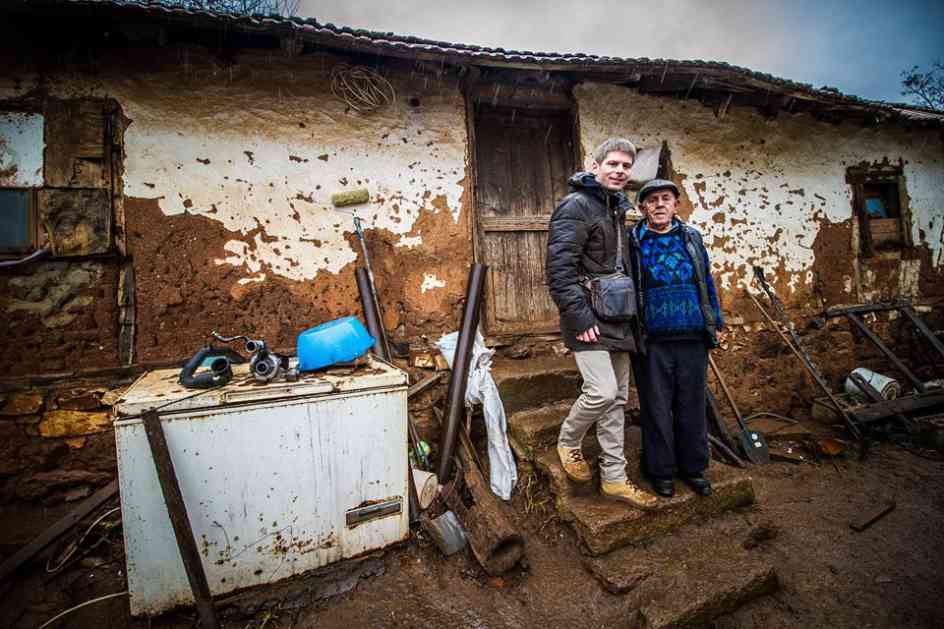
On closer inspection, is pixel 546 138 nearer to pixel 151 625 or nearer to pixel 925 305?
pixel 151 625

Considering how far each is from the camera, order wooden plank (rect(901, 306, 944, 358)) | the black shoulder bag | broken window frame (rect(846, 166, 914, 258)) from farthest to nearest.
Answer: broken window frame (rect(846, 166, 914, 258)), wooden plank (rect(901, 306, 944, 358)), the black shoulder bag

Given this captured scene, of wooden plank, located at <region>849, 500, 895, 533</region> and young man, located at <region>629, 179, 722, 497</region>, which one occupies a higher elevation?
young man, located at <region>629, 179, 722, 497</region>

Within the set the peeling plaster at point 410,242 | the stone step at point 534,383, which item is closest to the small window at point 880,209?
the stone step at point 534,383

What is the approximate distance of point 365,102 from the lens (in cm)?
332

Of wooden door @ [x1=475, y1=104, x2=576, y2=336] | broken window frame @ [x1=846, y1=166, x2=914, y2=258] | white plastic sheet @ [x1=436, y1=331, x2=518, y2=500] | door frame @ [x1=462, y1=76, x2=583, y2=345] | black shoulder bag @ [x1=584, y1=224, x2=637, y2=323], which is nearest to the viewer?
black shoulder bag @ [x1=584, y1=224, x2=637, y2=323]

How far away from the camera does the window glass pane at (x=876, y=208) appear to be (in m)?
5.15

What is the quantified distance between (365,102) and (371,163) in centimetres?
51

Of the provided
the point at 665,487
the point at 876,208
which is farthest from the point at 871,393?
the point at 665,487

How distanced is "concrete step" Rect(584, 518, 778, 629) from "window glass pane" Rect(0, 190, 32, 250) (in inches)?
169

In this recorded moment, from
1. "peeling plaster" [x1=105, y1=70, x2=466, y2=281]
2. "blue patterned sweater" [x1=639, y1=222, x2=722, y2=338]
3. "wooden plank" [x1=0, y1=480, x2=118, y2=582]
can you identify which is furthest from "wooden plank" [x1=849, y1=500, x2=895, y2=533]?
"wooden plank" [x1=0, y1=480, x2=118, y2=582]

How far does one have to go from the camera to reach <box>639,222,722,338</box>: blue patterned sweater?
7.68ft

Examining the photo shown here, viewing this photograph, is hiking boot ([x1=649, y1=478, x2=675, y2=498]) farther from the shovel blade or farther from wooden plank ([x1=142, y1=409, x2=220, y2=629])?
wooden plank ([x1=142, y1=409, x2=220, y2=629])

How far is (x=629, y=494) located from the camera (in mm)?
2354

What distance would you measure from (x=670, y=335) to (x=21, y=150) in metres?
4.53
